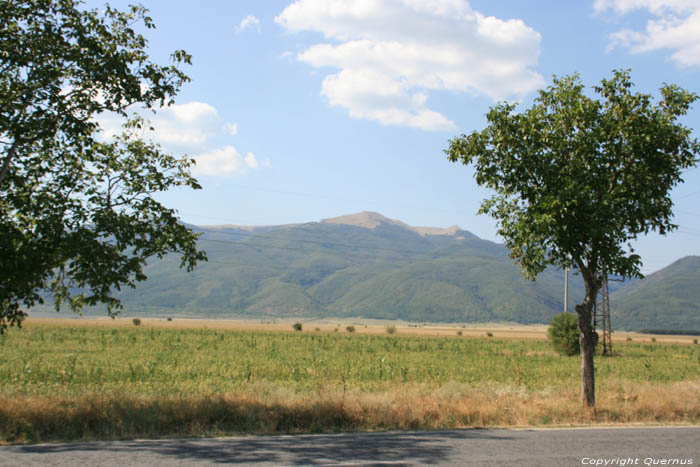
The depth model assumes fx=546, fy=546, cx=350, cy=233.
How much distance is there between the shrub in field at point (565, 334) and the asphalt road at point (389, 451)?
33218 millimetres

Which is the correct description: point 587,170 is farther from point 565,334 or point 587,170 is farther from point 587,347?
point 565,334

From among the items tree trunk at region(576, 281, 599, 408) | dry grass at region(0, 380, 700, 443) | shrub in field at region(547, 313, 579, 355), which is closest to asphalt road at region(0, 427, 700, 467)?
dry grass at region(0, 380, 700, 443)

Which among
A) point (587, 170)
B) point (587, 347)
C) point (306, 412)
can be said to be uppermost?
point (587, 170)

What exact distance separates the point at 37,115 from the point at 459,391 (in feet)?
40.4

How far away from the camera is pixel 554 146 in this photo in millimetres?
13891

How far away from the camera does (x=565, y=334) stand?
43219 mm

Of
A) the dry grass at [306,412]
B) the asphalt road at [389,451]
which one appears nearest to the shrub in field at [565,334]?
the dry grass at [306,412]

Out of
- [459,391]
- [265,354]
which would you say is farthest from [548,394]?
[265,354]

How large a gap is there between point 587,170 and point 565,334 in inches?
1289

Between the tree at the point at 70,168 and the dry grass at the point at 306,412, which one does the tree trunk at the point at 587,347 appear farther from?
the tree at the point at 70,168

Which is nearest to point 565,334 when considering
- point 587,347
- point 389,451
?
point 587,347

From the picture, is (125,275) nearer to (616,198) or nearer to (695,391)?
(616,198)

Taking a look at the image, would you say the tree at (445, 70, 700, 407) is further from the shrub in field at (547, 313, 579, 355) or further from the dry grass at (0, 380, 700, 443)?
the shrub in field at (547, 313, 579, 355)

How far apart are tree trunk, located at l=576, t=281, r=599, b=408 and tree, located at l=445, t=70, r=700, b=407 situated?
2 centimetres
